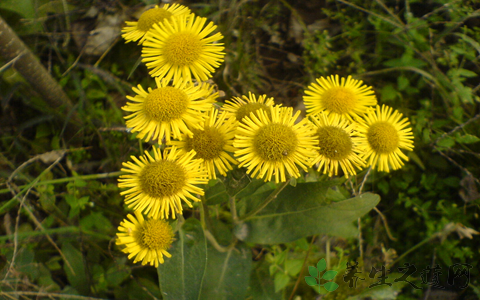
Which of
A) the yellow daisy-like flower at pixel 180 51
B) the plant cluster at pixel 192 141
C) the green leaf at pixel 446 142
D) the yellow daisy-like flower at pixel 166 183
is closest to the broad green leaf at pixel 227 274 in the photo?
the plant cluster at pixel 192 141

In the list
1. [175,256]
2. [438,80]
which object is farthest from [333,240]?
[438,80]

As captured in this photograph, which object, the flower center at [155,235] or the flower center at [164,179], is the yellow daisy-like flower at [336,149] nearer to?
the flower center at [164,179]

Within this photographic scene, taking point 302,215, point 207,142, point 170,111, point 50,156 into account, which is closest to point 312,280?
point 302,215

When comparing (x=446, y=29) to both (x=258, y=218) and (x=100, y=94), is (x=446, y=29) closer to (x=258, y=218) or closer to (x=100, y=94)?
(x=258, y=218)

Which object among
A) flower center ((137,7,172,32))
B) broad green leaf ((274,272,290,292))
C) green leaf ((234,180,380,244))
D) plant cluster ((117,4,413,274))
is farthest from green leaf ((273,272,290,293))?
flower center ((137,7,172,32))

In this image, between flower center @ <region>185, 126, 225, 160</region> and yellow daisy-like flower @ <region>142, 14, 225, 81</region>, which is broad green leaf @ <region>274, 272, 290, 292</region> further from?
yellow daisy-like flower @ <region>142, 14, 225, 81</region>

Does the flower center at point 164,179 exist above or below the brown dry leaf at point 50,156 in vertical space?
above
